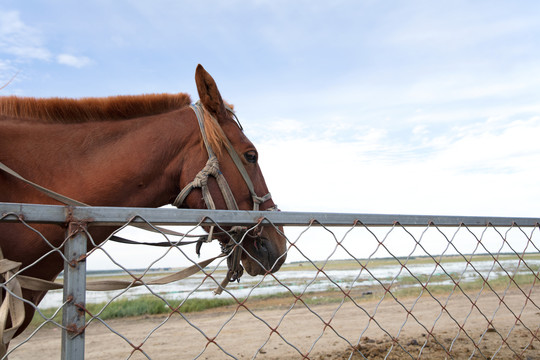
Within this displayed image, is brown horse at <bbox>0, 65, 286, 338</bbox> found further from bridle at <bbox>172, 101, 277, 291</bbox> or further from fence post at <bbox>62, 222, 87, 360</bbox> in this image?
fence post at <bbox>62, 222, 87, 360</bbox>

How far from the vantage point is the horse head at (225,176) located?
106 inches

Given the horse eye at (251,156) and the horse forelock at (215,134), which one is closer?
the horse forelock at (215,134)

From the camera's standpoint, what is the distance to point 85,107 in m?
2.75

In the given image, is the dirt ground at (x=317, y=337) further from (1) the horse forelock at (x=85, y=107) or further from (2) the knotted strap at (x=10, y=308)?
(2) the knotted strap at (x=10, y=308)

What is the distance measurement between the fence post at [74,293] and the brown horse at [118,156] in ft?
3.50

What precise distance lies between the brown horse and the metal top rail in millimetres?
620

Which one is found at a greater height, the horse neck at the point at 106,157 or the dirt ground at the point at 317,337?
the horse neck at the point at 106,157

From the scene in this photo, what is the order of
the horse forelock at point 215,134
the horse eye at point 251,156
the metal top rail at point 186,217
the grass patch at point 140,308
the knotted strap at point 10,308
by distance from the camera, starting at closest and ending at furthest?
the metal top rail at point 186,217 < the knotted strap at point 10,308 < the horse forelock at point 215,134 < the horse eye at point 251,156 < the grass patch at point 140,308

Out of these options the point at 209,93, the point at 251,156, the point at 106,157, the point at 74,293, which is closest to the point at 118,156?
the point at 106,157

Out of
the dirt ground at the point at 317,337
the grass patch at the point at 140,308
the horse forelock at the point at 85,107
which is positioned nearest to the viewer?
the horse forelock at the point at 85,107

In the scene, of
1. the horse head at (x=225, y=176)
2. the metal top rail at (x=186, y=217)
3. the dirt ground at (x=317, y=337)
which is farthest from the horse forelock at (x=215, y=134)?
the dirt ground at (x=317, y=337)

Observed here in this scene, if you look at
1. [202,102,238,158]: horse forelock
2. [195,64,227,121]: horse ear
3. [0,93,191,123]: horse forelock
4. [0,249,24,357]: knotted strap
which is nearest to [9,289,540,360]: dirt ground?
[202,102,238,158]: horse forelock

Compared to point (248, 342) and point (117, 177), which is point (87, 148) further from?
point (248, 342)

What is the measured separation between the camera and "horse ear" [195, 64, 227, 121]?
285 centimetres
